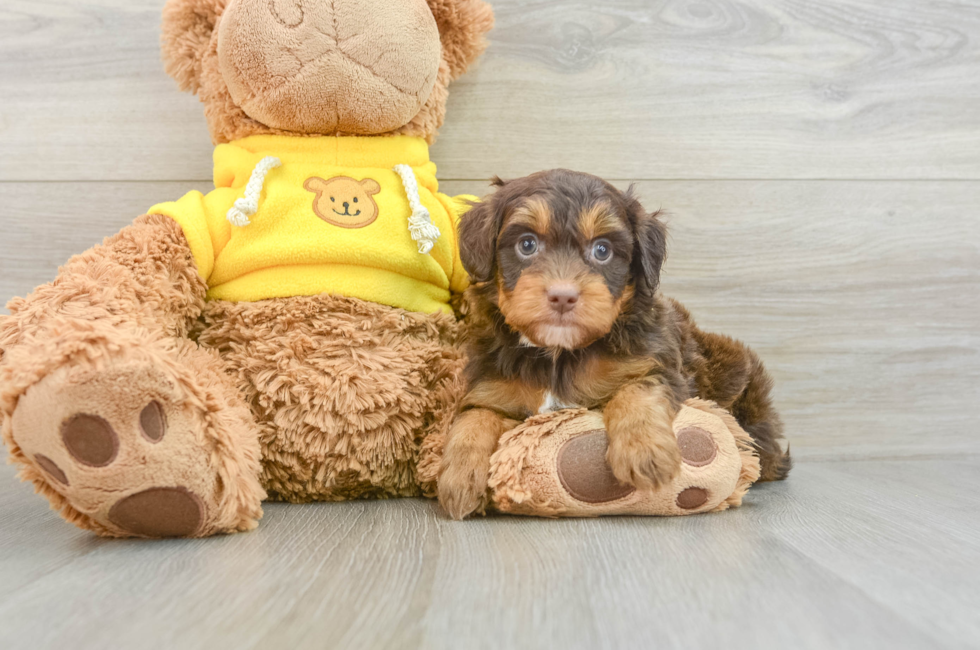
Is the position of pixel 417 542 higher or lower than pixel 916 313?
lower

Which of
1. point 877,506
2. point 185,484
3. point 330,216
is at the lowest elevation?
point 877,506

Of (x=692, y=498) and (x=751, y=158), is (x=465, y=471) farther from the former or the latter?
(x=751, y=158)

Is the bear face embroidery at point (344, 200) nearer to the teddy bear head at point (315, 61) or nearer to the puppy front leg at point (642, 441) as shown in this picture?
the teddy bear head at point (315, 61)

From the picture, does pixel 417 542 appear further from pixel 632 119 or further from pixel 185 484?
pixel 632 119

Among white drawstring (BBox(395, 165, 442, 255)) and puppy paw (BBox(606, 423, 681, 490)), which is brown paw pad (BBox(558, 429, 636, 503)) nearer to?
puppy paw (BBox(606, 423, 681, 490))

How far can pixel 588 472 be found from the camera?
1637 millimetres

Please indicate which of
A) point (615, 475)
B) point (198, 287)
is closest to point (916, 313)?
point (615, 475)

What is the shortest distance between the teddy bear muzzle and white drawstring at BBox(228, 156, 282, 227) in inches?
5.4

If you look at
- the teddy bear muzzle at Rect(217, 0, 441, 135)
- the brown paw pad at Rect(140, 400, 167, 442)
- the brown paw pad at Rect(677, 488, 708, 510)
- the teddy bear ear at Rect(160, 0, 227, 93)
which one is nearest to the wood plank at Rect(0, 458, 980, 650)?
the brown paw pad at Rect(677, 488, 708, 510)

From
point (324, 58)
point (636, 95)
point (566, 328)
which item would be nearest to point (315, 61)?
point (324, 58)

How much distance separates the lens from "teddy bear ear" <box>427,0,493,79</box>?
2176 millimetres

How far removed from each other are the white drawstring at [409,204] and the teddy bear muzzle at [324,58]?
154 millimetres

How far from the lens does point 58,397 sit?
1335mm

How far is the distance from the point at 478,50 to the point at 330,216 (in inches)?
30.4
